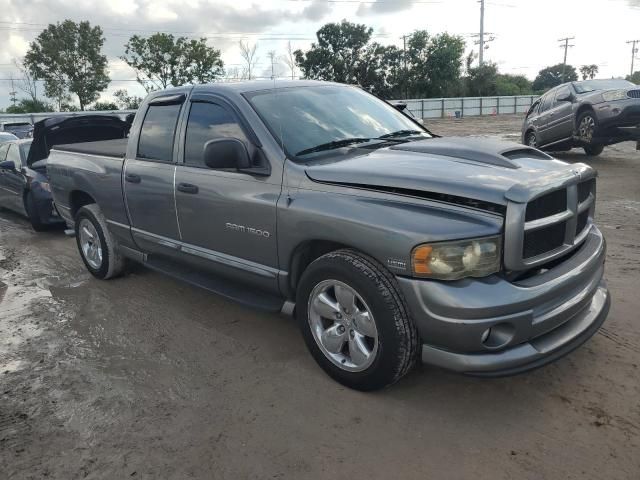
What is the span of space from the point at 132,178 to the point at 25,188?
4853 millimetres

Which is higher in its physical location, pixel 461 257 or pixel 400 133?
pixel 400 133

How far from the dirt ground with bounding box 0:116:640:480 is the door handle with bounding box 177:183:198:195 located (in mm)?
1130

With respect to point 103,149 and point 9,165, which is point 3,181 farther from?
point 103,149

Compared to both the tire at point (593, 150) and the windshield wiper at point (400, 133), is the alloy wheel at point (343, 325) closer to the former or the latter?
the windshield wiper at point (400, 133)

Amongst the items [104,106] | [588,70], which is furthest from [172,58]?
[588,70]

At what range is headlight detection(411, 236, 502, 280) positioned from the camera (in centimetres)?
272

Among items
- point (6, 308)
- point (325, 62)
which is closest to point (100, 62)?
point (325, 62)

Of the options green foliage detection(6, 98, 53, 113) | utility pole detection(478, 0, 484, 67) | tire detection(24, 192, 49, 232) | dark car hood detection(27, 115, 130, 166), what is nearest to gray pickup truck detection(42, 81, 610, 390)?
dark car hood detection(27, 115, 130, 166)

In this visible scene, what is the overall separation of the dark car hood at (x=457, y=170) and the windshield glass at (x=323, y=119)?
1.13ft

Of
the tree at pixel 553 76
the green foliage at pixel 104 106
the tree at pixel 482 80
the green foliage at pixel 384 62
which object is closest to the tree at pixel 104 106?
the green foliage at pixel 104 106

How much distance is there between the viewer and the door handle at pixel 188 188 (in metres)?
4.08

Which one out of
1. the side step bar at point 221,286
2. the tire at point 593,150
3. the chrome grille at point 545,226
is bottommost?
the tire at point 593,150

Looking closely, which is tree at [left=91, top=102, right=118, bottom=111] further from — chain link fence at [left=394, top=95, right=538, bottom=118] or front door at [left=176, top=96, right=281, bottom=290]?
front door at [left=176, top=96, right=281, bottom=290]

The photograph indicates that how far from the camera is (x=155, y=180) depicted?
4.51 m
